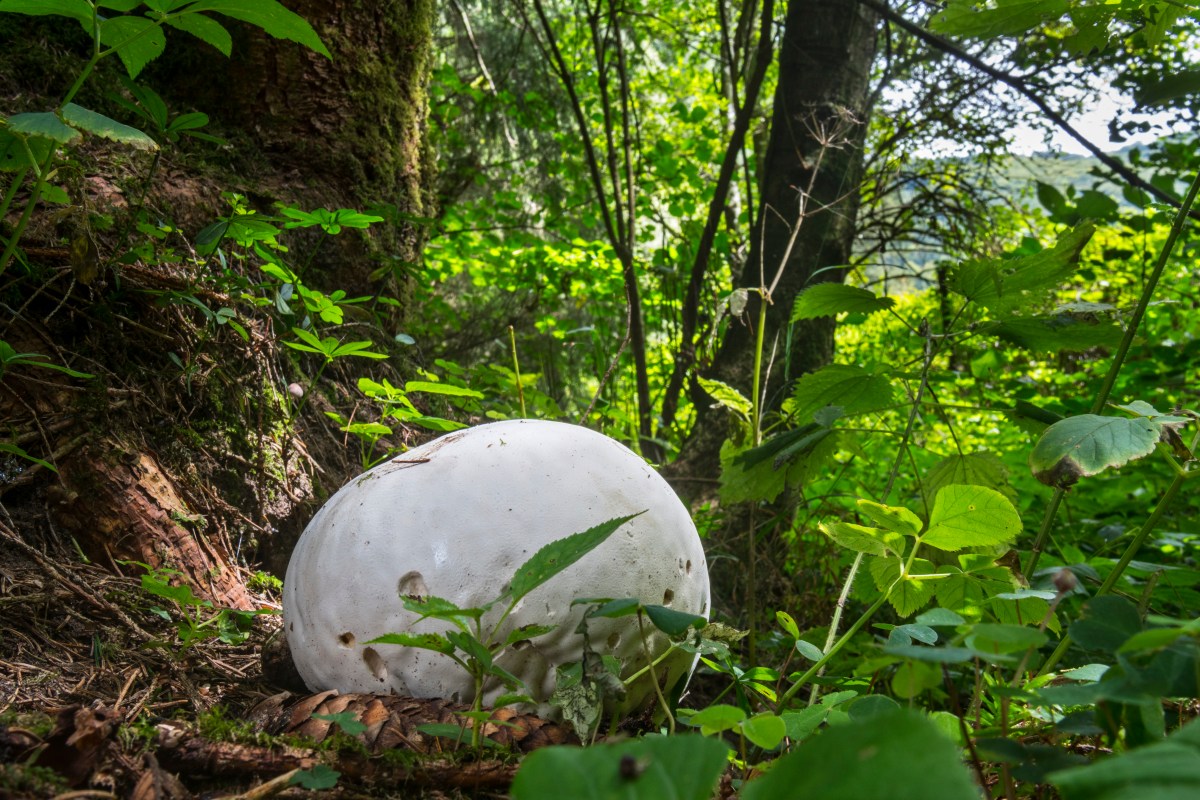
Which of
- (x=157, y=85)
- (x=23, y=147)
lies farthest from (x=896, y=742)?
(x=157, y=85)

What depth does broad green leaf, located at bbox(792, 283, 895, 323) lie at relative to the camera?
176 cm

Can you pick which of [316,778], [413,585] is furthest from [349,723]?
[413,585]

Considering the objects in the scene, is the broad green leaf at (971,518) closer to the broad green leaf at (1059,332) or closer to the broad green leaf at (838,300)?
the broad green leaf at (1059,332)

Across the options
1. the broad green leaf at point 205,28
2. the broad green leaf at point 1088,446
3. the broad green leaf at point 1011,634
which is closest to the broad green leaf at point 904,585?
the broad green leaf at point 1088,446

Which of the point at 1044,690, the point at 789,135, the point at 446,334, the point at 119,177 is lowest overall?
the point at 446,334

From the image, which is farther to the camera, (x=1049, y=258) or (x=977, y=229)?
(x=977, y=229)

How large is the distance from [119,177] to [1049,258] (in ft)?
Answer: 8.04

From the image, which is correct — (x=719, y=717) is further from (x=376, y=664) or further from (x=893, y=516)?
(x=376, y=664)

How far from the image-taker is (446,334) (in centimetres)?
562

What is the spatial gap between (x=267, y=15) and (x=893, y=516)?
4.43ft

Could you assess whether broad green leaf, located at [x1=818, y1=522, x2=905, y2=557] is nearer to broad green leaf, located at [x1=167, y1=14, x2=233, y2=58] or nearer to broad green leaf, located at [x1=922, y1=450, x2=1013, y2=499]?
broad green leaf, located at [x1=922, y1=450, x2=1013, y2=499]

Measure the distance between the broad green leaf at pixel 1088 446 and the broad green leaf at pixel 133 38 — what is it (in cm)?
163

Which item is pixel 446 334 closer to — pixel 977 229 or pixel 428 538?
pixel 977 229

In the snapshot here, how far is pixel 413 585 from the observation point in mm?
1415
